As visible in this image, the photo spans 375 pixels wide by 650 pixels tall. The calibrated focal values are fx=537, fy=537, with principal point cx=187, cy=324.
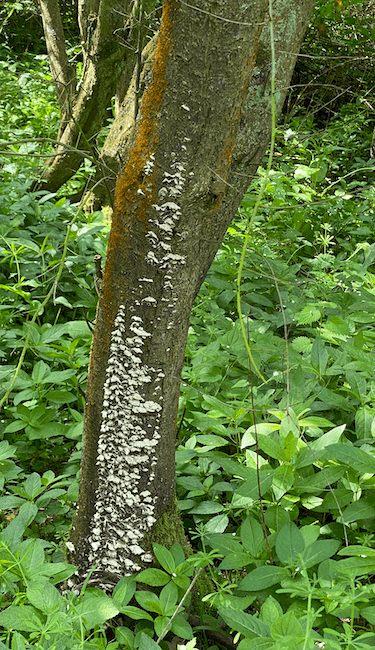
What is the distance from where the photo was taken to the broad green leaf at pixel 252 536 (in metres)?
1.48

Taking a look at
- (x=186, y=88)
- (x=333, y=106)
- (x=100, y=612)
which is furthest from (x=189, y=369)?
(x=333, y=106)

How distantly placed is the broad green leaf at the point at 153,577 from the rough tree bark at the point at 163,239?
0.31 feet

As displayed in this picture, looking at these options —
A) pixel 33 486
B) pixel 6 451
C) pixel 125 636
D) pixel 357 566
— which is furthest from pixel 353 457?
pixel 6 451

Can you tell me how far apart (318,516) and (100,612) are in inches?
33.4

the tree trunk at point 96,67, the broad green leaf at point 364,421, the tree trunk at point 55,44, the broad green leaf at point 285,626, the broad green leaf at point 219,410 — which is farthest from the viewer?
the tree trunk at point 55,44

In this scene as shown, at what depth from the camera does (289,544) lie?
140cm

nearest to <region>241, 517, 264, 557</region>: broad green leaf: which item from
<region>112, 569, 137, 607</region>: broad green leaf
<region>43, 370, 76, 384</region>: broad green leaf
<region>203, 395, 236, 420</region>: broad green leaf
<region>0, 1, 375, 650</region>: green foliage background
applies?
<region>0, 1, 375, 650</region>: green foliage background

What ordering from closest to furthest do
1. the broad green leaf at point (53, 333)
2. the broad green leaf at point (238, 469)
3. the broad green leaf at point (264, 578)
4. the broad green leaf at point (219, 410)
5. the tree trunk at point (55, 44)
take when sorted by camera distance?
the broad green leaf at point (264, 578) < the broad green leaf at point (238, 469) < the broad green leaf at point (219, 410) < the broad green leaf at point (53, 333) < the tree trunk at point (55, 44)

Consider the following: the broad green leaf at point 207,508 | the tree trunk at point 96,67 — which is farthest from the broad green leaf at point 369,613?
the tree trunk at point 96,67

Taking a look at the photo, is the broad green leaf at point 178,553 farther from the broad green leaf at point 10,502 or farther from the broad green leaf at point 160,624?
the broad green leaf at point 10,502

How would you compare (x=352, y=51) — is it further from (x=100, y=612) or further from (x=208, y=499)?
(x=100, y=612)

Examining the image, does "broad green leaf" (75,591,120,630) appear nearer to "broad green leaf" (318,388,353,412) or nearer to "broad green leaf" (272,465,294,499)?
"broad green leaf" (272,465,294,499)

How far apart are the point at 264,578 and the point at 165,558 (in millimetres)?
280

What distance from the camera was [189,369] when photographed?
2.32m
